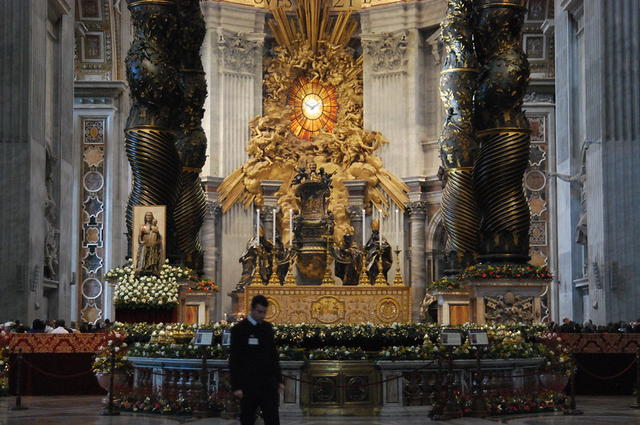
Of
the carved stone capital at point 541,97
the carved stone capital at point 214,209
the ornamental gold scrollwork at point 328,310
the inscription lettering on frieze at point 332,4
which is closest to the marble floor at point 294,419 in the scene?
the ornamental gold scrollwork at point 328,310

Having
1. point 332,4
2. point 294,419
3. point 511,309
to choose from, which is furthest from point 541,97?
point 294,419

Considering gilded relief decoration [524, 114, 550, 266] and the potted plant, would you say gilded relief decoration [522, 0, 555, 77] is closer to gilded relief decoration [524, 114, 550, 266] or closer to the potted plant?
gilded relief decoration [524, 114, 550, 266]

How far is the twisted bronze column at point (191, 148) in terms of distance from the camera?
1534 centimetres

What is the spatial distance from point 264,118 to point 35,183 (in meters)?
15.4

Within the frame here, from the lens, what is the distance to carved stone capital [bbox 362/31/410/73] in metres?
37.6

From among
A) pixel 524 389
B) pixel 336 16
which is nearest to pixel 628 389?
pixel 524 389

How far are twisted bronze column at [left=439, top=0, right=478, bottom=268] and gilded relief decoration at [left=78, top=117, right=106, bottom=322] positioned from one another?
16326 mm

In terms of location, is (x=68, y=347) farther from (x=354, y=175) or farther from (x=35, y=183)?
(x=354, y=175)

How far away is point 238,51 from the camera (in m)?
38.1

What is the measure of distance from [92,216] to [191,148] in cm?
1753

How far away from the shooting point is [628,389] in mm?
17297

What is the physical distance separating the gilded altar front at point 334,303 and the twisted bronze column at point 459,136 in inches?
77.3

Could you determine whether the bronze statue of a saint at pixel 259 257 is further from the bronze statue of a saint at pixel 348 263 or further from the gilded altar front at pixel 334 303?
the gilded altar front at pixel 334 303

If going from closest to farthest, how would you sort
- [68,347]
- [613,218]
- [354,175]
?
[68,347] < [613,218] < [354,175]
